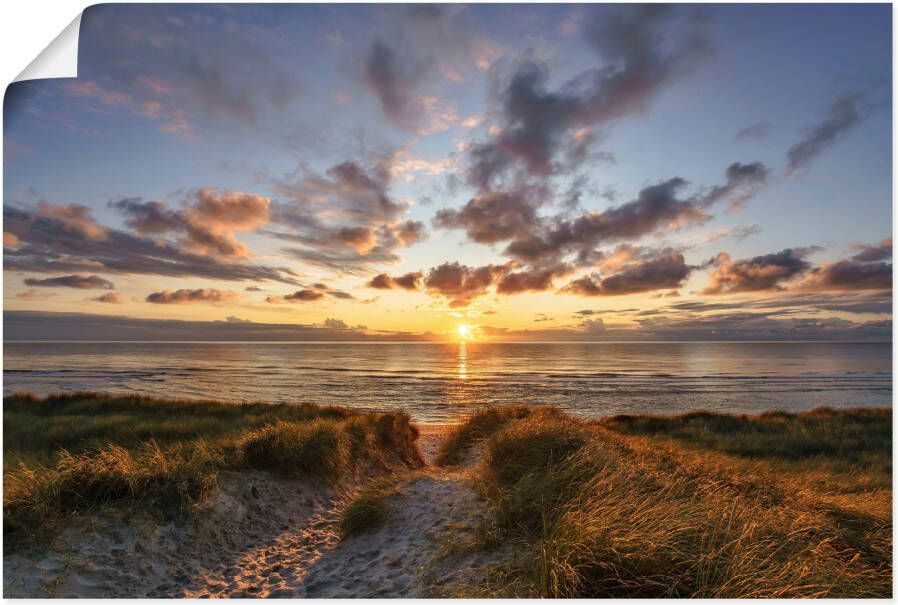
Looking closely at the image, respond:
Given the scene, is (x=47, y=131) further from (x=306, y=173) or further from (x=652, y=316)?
(x=652, y=316)

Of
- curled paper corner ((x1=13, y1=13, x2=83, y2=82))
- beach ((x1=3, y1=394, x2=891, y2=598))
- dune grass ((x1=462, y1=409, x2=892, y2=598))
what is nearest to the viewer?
dune grass ((x1=462, y1=409, x2=892, y2=598))

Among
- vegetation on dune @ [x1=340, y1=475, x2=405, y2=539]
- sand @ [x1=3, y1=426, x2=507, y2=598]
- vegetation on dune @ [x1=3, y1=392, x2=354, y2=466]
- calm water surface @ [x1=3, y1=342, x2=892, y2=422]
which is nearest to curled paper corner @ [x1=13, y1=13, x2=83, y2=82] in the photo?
sand @ [x1=3, y1=426, x2=507, y2=598]

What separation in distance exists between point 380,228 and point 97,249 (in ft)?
22.8

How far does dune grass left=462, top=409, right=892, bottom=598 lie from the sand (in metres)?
0.56

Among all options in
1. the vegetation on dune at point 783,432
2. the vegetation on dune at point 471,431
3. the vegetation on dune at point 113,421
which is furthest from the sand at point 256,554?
the vegetation on dune at point 783,432

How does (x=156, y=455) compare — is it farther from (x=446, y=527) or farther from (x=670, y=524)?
(x=670, y=524)

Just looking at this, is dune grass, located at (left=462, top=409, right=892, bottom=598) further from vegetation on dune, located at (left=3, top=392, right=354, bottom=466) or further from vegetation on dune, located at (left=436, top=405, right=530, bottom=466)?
vegetation on dune, located at (left=3, top=392, right=354, bottom=466)

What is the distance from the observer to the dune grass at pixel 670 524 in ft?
9.68

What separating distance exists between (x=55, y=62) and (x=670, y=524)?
6223mm

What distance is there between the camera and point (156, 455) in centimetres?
530

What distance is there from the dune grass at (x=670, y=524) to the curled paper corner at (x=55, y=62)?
18.1 ft

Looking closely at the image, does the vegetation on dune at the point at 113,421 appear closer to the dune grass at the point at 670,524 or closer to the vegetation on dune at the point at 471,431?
the vegetation on dune at the point at 471,431

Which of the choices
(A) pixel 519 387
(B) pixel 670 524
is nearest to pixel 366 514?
(B) pixel 670 524

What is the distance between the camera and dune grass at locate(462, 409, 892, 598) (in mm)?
2949
